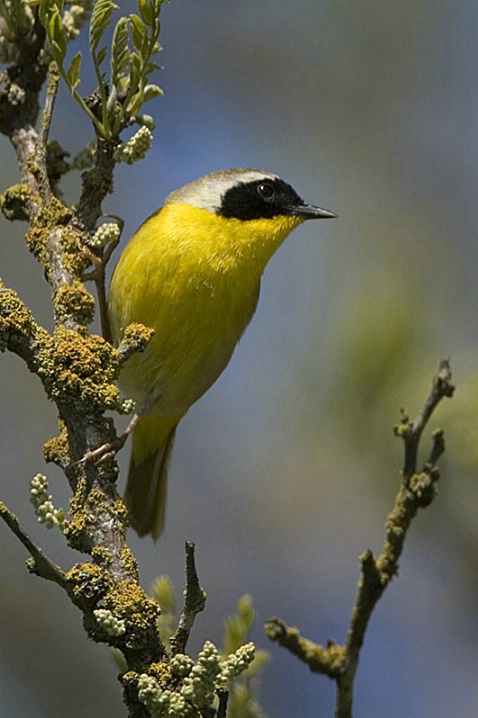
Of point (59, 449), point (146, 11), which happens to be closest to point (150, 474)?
point (59, 449)

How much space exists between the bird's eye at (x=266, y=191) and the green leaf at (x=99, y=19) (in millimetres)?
1992

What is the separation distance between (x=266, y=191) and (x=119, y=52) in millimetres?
1973

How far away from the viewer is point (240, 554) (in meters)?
6.49

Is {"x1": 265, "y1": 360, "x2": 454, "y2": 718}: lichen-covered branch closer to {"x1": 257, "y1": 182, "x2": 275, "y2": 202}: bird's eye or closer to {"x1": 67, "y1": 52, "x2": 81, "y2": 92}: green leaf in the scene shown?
{"x1": 67, "y1": 52, "x2": 81, "y2": 92}: green leaf

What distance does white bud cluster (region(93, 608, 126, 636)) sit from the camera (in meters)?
2.28

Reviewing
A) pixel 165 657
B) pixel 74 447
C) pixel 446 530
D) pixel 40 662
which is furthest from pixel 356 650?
pixel 40 662

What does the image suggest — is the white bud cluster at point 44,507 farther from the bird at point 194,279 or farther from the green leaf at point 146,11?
the bird at point 194,279

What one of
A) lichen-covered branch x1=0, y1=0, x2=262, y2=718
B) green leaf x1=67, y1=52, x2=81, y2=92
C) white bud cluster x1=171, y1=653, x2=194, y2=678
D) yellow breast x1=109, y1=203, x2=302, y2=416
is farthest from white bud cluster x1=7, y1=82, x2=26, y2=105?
white bud cluster x1=171, y1=653, x2=194, y2=678

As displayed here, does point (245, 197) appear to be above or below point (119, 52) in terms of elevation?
above

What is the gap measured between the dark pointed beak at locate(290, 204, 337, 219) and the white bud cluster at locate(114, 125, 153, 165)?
1922mm

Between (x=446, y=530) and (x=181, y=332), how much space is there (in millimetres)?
1653

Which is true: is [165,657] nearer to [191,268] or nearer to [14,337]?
[14,337]

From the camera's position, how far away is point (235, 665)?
2186 millimetres

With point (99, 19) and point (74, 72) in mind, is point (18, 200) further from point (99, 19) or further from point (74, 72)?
point (99, 19)
